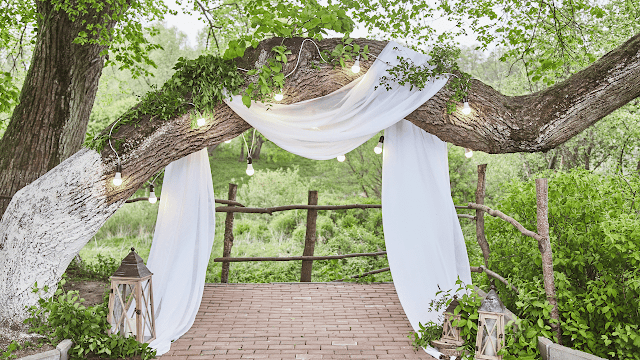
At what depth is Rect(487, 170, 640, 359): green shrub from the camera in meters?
2.79

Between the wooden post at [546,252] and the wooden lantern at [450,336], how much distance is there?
2.03 ft

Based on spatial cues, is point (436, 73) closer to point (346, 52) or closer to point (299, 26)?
point (346, 52)

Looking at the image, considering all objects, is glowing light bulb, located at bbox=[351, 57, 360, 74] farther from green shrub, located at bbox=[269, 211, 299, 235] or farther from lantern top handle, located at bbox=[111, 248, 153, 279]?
green shrub, located at bbox=[269, 211, 299, 235]

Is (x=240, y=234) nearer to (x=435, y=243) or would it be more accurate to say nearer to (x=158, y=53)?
(x=435, y=243)

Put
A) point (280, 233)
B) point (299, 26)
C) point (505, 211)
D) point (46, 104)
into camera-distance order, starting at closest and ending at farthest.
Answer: point (299, 26) < point (505, 211) < point (46, 104) < point (280, 233)

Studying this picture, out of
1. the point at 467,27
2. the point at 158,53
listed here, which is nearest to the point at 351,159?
the point at 467,27

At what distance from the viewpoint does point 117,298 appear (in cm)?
337

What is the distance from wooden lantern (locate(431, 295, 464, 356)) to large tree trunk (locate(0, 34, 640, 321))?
130 cm

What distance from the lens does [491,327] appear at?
3025mm

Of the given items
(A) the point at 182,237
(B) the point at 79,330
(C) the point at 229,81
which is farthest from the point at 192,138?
(B) the point at 79,330

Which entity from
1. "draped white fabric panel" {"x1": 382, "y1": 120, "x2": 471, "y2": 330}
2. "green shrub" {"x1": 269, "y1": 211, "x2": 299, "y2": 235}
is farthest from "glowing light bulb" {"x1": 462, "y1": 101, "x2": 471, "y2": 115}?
"green shrub" {"x1": 269, "y1": 211, "x2": 299, "y2": 235}

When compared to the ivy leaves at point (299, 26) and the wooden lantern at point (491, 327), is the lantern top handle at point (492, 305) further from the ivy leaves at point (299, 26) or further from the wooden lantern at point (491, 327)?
the ivy leaves at point (299, 26)

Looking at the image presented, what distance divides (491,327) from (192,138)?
8.21 feet

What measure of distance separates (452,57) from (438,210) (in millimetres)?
1284
